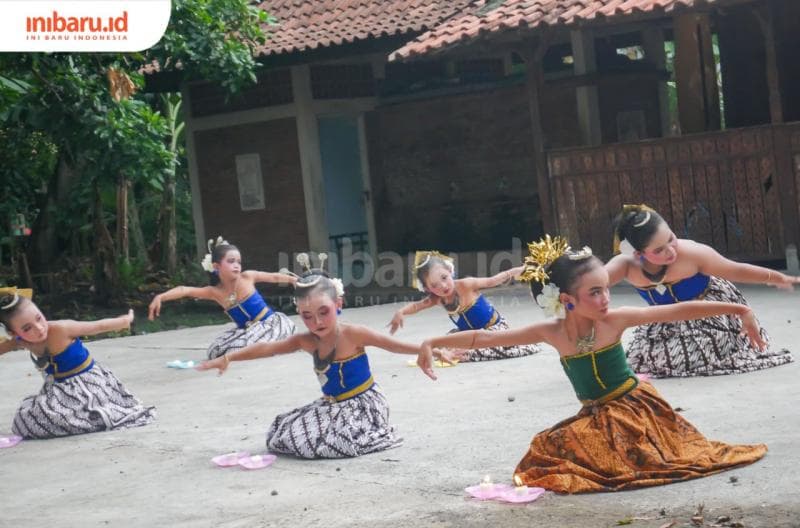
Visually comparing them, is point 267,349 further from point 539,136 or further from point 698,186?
point 539,136

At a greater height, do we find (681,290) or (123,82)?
(123,82)

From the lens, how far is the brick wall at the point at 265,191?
18312mm

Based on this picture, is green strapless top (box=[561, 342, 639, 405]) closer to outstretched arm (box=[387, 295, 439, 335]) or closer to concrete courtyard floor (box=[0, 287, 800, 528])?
concrete courtyard floor (box=[0, 287, 800, 528])

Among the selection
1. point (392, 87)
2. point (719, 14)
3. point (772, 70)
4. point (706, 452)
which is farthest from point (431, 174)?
point (706, 452)

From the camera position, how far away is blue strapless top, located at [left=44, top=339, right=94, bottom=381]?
8.47 meters

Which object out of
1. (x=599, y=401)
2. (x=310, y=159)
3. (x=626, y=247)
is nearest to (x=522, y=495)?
(x=599, y=401)

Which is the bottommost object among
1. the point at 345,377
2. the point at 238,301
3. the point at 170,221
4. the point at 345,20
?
the point at 345,377

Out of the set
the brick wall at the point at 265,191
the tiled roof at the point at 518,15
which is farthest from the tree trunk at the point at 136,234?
the tiled roof at the point at 518,15

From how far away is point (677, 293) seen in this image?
8148 millimetres

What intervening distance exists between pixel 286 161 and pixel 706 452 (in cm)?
1306

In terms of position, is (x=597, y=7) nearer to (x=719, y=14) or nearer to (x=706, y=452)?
(x=719, y=14)

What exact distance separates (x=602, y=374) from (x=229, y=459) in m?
2.22

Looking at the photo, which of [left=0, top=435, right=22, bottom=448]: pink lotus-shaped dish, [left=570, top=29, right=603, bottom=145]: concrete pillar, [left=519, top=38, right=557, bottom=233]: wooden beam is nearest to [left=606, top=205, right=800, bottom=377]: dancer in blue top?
[left=0, top=435, right=22, bottom=448]: pink lotus-shaped dish

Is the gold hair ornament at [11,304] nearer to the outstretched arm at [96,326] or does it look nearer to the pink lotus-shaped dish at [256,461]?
the outstretched arm at [96,326]
